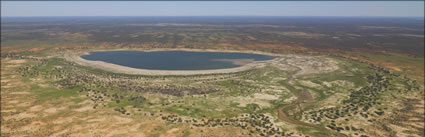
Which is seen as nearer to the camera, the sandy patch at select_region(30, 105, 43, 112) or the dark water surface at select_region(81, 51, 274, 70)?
the sandy patch at select_region(30, 105, 43, 112)

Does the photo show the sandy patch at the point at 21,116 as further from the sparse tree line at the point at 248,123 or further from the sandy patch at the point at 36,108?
the sparse tree line at the point at 248,123

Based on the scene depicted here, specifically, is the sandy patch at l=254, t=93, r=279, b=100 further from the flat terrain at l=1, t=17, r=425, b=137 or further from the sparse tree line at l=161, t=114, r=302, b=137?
the sparse tree line at l=161, t=114, r=302, b=137

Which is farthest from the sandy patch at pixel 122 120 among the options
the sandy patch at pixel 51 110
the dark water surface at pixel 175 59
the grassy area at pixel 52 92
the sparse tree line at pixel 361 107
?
the dark water surface at pixel 175 59

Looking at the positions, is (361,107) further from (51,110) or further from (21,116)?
(21,116)

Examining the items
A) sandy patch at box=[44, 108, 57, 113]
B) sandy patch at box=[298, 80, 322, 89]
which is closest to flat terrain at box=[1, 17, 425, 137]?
sandy patch at box=[44, 108, 57, 113]

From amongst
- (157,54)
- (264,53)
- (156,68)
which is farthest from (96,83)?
(264,53)

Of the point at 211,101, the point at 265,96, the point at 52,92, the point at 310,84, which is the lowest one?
the point at 211,101

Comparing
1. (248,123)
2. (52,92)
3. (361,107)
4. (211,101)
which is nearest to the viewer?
(248,123)

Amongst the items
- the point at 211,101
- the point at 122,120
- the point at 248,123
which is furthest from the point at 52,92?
the point at 248,123
